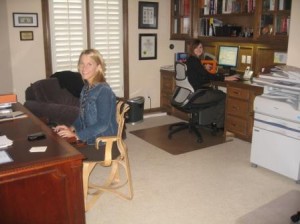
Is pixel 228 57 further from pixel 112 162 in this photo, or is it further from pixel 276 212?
pixel 112 162

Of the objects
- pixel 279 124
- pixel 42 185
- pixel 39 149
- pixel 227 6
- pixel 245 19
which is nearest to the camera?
pixel 42 185

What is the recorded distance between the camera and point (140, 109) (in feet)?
17.7

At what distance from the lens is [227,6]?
4828 mm

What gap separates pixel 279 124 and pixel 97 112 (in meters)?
1.81

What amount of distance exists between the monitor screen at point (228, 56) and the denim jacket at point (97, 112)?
2.90 metres

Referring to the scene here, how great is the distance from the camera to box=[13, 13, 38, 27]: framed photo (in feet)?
14.9

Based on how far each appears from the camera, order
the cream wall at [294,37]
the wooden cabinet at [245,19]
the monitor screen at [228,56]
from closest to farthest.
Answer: the cream wall at [294,37], the wooden cabinet at [245,19], the monitor screen at [228,56]

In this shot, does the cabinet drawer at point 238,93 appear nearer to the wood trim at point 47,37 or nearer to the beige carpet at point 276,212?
the beige carpet at point 276,212

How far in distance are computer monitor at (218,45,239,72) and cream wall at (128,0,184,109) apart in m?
1.02

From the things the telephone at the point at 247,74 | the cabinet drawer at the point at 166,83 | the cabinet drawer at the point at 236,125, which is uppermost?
the telephone at the point at 247,74

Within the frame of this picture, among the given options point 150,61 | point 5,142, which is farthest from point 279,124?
point 150,61

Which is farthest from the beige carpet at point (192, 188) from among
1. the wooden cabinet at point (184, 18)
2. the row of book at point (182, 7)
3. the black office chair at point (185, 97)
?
the row of book at point (182, 7)

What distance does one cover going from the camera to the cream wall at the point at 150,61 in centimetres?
551

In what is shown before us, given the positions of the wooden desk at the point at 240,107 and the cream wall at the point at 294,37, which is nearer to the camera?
the cream wall at the point at 294,37
